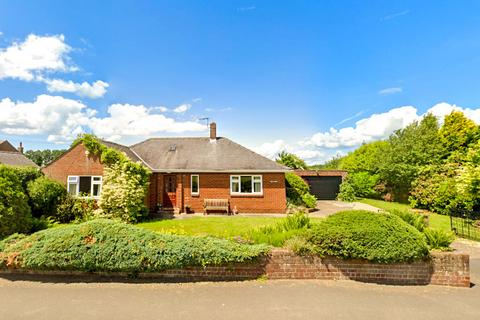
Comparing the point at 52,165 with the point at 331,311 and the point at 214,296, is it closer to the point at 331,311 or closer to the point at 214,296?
the point at 214,296

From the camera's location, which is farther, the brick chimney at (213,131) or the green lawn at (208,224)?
the brick chimney at (213,131)

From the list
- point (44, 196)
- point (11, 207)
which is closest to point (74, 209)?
point (44, 196)

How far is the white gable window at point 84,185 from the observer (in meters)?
14.3

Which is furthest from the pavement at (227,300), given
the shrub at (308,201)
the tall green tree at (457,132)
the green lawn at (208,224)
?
the tall green tree at (457,132)

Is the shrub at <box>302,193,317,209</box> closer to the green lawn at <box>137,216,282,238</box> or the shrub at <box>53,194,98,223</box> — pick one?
the green lawn at <box>137,216,282,238</box>

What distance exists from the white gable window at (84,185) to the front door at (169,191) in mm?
3958

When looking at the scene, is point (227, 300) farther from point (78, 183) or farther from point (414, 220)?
point (78, 183)

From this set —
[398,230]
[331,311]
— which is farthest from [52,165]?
[398,230]

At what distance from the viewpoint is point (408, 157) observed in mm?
21781

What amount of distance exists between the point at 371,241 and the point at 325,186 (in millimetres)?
20168

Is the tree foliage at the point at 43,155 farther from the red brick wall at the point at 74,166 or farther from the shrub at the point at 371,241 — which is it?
the shrub at the point at 371,241

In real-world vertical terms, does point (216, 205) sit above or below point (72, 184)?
below

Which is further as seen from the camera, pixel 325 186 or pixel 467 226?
pixel 325 186

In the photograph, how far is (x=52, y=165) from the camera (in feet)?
48.6
